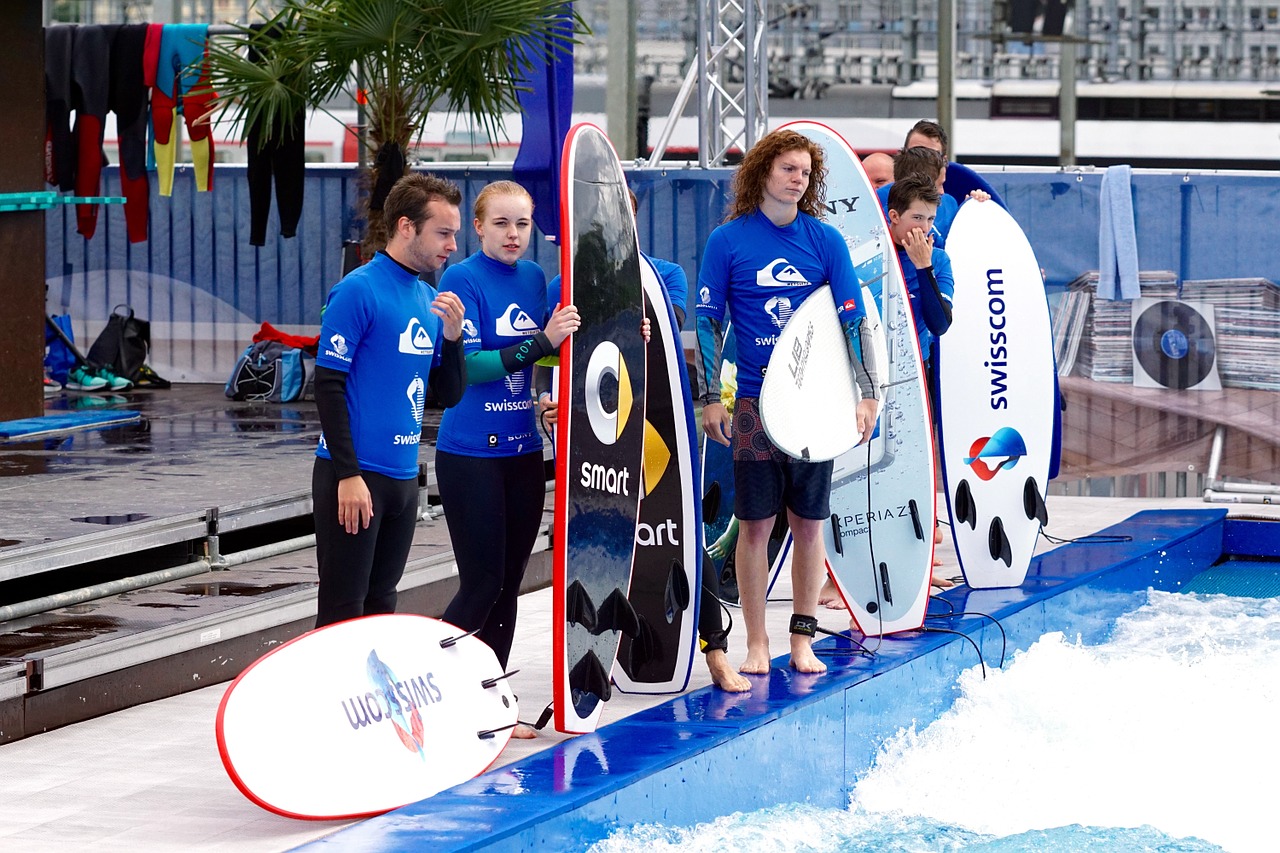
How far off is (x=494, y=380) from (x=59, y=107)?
7510 mm

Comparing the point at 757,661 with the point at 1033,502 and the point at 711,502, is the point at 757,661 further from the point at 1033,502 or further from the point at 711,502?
the point at 1033,502

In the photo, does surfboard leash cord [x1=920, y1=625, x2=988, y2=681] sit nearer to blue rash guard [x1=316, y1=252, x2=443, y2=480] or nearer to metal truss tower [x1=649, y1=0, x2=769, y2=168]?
blue rash guard [x1=316, y1=252, x2=443, y2=480]

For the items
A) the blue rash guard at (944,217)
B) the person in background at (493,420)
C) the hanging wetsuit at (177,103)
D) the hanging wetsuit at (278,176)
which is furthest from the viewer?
the hanging wetsuit at (278,176)

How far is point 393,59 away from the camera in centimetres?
874

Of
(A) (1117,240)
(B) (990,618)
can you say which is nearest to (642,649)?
(B) (990,618)

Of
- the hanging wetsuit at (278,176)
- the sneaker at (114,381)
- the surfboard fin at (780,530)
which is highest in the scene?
the hanging wetsuit at (278,176)

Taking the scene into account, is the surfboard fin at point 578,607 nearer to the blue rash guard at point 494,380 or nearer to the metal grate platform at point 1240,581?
the blue rash guard at point 494,380

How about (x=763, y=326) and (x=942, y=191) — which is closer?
(x=763, y=326)

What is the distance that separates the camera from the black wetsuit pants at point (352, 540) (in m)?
3.82

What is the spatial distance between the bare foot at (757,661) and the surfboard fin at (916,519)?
3.27ft

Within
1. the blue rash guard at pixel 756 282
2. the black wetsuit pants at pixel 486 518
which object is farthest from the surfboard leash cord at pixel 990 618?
the black wetsuit pants at pixel 486 518

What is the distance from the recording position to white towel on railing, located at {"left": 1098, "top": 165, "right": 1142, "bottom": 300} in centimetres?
902

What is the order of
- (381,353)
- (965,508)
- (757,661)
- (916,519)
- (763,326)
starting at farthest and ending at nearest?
(965,508)
(916,519)
(757,661)
(763,326)
(381,353)

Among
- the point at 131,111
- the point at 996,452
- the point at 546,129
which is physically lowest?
the point at 996,452
